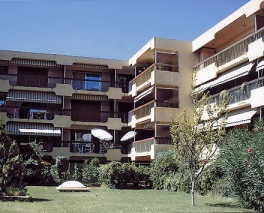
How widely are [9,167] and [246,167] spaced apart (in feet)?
29.9

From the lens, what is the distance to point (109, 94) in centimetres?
3606

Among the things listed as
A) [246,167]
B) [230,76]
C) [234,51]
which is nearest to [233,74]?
[230,76]

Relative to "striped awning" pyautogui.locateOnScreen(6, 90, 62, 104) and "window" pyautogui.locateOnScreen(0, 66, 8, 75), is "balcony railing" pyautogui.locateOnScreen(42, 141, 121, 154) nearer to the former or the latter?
"striped awning" pyautogui.locateOnScreen(6, 90, 62, 104)

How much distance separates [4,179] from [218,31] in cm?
1721

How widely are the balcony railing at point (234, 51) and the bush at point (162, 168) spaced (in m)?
6.93

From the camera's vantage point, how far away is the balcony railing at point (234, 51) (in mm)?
22109

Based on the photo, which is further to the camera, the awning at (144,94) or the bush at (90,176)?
the awning at (144,94)

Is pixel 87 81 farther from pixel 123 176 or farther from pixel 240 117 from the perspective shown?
pixel 240 117

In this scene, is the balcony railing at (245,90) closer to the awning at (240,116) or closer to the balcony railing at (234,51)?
the awning at (240,116)

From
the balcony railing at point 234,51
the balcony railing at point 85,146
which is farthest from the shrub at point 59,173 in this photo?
the balcony railing at point 234,51

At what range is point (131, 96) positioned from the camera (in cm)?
3688

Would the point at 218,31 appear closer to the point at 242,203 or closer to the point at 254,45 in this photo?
the point at 254,45

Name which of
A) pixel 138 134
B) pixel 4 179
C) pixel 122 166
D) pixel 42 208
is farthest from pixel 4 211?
pixel 138 134

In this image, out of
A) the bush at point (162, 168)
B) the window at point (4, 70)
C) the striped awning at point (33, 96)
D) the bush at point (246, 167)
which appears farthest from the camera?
the window at point (4, 70)
